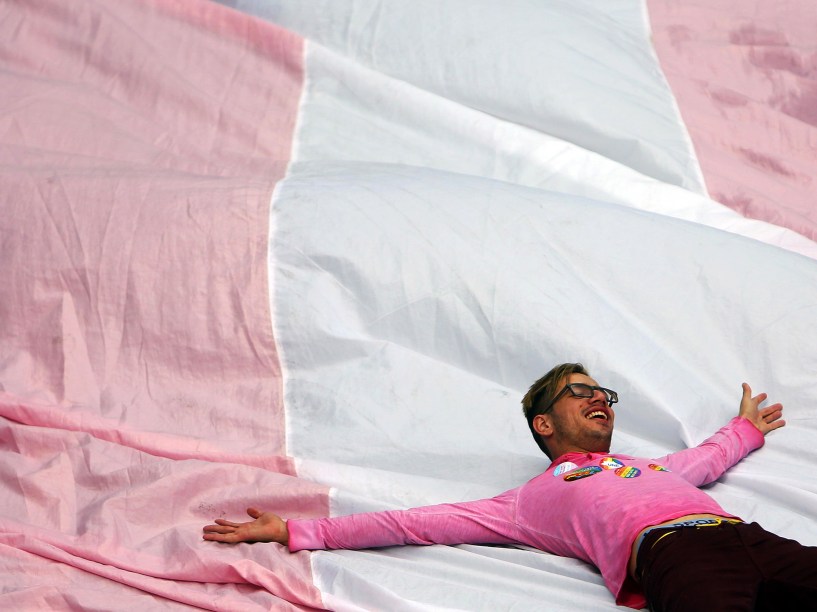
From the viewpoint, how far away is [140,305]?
201 cm

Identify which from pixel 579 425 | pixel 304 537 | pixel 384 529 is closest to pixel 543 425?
pixel 579 425

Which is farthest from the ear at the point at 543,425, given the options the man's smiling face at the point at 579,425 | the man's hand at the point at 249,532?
the man's hand at the point at 249,532

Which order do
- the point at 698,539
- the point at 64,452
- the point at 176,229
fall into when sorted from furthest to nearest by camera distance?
the point at 176,229, the point at 64,452, the point at 698,539

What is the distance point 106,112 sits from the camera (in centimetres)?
242

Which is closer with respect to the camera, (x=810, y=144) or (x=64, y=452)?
(x=64, y=452)

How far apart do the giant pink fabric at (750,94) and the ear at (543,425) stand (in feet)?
3.01

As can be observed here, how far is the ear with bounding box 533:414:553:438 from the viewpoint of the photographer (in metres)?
1.76

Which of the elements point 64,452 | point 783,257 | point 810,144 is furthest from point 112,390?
point 810,144

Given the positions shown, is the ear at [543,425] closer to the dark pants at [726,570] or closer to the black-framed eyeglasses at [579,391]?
the black-framed eyeglasses at [579,391]

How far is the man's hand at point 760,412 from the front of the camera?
182cm

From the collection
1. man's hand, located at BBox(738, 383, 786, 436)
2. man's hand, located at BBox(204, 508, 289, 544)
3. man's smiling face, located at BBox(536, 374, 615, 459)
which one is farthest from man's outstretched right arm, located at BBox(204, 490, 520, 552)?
Result: man's hand, located at BBox(738, 383, 786, 436)

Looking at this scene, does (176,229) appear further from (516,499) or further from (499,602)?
(499,602)

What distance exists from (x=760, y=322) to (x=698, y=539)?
2.23 ft

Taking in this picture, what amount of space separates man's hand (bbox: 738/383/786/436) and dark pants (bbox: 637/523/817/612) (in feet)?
1.38
